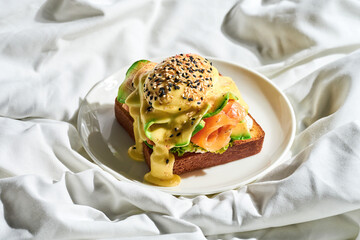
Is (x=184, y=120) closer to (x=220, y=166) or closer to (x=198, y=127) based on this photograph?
(x=198, y=127)

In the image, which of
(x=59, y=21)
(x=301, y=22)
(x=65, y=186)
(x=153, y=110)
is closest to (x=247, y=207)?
(x=153, y=110)

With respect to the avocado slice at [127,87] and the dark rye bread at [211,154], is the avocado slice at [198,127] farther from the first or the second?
the avocado slice at [127,87]

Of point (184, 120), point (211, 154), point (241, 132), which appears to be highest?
point (184, 120)

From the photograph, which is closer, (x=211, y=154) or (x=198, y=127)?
(x=198, y=127)

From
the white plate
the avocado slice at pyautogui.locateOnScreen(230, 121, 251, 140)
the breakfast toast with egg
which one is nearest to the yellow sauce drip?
the breakfast toast with egg

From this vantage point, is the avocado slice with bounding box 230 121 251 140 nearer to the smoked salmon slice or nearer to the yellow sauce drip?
the smoked salmon slice

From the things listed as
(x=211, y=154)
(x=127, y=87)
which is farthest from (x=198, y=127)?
(x=127, y=87)
